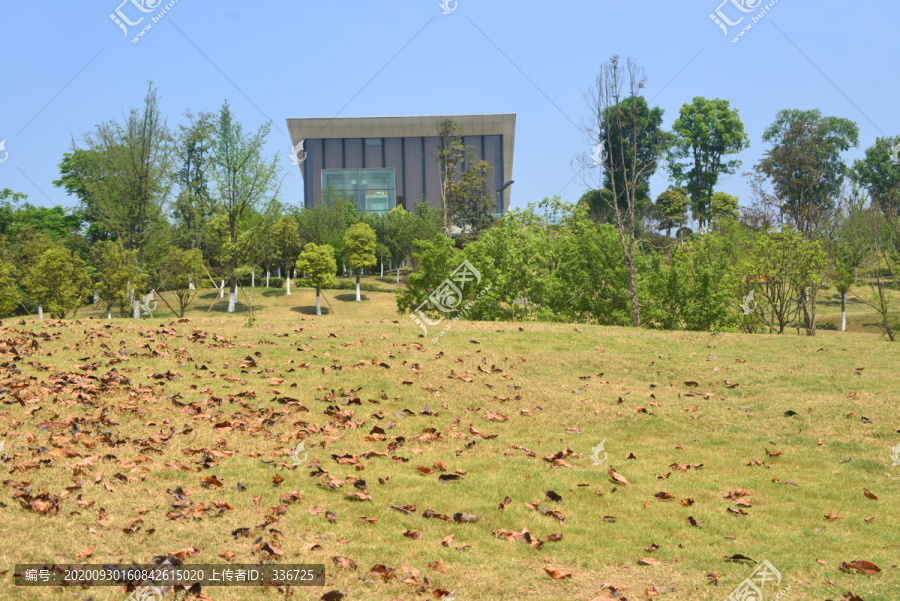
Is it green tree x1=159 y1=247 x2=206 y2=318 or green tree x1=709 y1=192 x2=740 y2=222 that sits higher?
green tree x1=709 y1=192 x2=740 y2=222

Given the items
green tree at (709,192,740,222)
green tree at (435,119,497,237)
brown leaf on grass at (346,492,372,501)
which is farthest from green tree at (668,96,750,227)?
brown leaf on grass at (346,492,372,501)

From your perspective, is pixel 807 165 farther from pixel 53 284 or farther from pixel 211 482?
pixel 53 284

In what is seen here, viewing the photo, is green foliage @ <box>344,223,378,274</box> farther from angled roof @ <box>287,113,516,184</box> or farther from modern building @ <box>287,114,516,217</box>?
angled roof @ <box>287,113,516,184</box>

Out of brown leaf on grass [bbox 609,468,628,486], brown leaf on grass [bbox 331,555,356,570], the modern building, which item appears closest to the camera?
brown leaf on grass [bbox 331,555,356,570]

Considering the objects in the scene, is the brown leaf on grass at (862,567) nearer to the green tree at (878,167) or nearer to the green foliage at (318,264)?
the green foliage at (318,264)

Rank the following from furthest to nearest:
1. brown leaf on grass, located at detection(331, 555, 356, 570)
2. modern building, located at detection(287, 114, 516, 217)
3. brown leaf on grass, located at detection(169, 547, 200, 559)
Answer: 1. modern building, located at detection(287, 114, 516, 217)
2. brown leaf on grass, located at detection(331, 555, 356, 570)
3. brown leaf on grass, located at detection(169, 547, 200, 559)

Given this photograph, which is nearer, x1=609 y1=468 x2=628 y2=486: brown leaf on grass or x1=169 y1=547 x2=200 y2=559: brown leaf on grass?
x1=169 y1=547 x2=200 y2=559: brown leaf on grass

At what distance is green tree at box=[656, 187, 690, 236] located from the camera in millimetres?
62938

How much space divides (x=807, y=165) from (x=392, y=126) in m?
78.5

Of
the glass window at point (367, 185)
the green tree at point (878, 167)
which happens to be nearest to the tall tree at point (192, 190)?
the glass window at point (367, 185)

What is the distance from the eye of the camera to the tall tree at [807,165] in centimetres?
3133

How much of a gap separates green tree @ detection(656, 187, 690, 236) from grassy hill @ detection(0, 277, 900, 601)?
162 feet

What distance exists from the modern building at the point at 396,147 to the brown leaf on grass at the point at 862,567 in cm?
9786

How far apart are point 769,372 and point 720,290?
10.7 m
